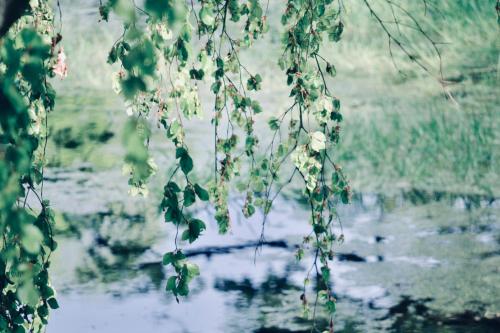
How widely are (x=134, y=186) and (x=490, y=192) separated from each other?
3285 millimetres

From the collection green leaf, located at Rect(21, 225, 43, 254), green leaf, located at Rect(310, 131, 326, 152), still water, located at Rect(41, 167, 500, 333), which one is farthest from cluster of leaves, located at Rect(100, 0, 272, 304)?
still water, located at Rect(41, 167, 500, 333)

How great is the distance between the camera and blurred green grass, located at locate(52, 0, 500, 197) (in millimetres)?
5035

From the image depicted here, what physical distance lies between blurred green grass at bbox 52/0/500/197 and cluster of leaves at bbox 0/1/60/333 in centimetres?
240

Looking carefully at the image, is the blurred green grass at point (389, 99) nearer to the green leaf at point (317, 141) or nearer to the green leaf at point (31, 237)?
the green leaf at point (317, 141)

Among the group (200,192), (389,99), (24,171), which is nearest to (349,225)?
(389,99)

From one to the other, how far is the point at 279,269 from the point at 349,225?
607 millimetres

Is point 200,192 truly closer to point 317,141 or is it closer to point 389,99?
point 317,141

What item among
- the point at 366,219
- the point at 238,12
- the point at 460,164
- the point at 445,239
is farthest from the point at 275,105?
the point at 238,12

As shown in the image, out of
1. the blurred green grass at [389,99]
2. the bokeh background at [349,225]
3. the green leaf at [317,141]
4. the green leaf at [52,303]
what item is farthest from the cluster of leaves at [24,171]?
the blurred green grass at [389,99]

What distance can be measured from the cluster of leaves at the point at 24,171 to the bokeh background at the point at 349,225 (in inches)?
36.1

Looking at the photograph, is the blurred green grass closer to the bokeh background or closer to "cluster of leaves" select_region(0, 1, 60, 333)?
the bokeh background

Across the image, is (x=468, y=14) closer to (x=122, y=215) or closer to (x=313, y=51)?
(x=122, y=215)

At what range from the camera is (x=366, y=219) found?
4391 millimetres

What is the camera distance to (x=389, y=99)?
6355 mm
